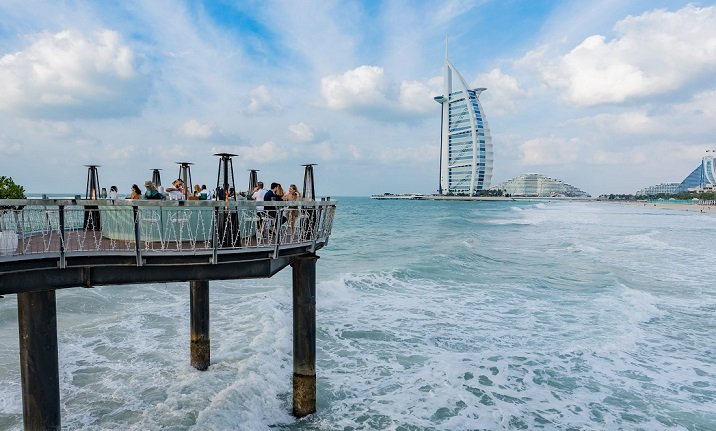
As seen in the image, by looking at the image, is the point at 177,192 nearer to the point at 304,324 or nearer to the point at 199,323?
the point at 199,323

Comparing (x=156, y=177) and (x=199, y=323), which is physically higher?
(x=156, y=177)

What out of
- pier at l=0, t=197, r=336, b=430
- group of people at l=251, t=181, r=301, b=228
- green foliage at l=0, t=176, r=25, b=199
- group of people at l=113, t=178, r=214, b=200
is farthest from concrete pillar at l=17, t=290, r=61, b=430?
green foliage at l=0, t=176, r=25, b=199

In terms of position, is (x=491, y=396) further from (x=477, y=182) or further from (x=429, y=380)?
(x=477, y=182)

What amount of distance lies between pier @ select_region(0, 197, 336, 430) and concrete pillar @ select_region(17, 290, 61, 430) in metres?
0.01

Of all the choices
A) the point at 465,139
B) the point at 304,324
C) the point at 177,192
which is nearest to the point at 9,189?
the point at 177,192

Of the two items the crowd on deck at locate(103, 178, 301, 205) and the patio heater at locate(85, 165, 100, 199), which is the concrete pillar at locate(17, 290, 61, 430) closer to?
the crowd on deck at locate(103, 178, 301, 205)

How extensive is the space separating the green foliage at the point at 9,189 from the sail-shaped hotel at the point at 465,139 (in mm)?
175409

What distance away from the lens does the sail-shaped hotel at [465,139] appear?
596 feet

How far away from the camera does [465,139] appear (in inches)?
7254

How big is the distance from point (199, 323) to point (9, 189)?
876 centimetres

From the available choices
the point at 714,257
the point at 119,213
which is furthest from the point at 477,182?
the point at 119,213

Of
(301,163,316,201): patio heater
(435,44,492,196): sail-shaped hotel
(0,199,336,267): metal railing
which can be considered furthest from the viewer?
(435,44,492,196): sail-shaped hotel

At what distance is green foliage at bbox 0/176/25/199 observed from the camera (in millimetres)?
15044

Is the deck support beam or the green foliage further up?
the green foliage
